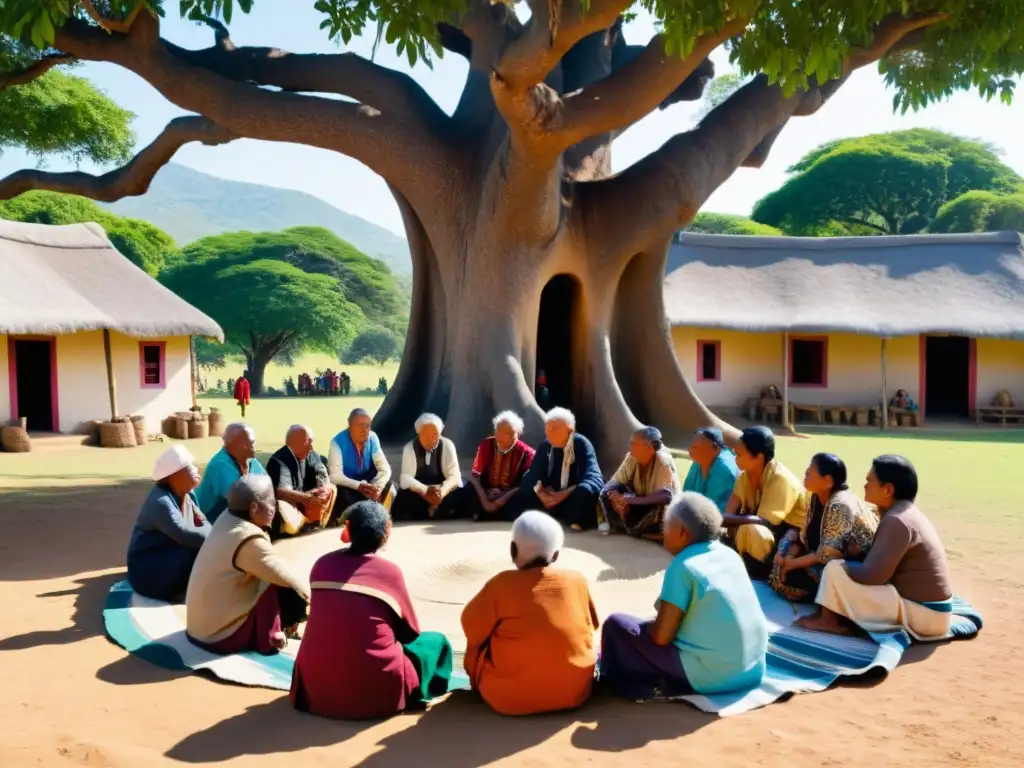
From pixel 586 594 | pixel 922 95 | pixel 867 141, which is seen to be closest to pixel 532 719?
pixel 586 594

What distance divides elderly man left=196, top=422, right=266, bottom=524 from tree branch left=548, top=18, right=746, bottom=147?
351 centimetres

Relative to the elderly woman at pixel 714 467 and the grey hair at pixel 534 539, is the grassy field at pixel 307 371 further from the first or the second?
the grey hair at pixel 534 539

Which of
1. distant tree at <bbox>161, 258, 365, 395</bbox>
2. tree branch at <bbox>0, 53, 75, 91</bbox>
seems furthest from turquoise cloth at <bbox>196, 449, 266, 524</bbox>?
distant tree at <bbox>161, 258, 365, 395</bbox>

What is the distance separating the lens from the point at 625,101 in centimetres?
716

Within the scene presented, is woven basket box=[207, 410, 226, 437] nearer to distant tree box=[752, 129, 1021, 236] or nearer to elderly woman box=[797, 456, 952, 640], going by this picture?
elderly woman box=[797, 456, 952, 640]

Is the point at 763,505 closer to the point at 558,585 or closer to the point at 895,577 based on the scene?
the point at 895,577

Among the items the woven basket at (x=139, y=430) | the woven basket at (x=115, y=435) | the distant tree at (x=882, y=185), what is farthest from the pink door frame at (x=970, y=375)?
the woven basket at (x=115, y=435)

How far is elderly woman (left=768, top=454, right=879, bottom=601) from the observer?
475 cm

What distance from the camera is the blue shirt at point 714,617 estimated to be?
148 inches

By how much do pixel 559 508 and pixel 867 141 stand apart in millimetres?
31990

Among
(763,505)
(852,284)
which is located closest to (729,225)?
(852,284)

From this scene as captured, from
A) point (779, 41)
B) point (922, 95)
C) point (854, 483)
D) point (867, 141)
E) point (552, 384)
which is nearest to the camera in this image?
point (779, 41)

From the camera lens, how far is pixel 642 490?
21.5 ft

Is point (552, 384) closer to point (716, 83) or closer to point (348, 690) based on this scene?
point (348, 690)
